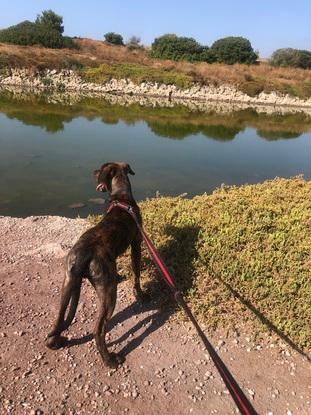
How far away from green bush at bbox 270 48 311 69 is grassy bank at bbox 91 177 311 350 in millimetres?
75266

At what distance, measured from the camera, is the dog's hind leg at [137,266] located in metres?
5.45

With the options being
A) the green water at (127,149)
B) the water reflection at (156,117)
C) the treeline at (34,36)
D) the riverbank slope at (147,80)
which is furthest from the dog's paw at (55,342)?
the treeline at (34,36)

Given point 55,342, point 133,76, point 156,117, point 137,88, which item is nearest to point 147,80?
point 137,88

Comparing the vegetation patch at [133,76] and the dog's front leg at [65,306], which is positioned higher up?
the vegetation patch at [133,76]

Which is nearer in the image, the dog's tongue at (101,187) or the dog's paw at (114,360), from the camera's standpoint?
the dog's paw at (114,360)

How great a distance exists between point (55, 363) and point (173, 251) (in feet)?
8.66

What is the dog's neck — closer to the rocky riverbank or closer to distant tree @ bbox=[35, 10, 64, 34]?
the rocky riverbank

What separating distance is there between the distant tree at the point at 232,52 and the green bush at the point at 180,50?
5.84 ft

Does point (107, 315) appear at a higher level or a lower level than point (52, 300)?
higher

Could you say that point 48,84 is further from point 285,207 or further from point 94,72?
point 285,207

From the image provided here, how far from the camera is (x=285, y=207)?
7168 millimetres

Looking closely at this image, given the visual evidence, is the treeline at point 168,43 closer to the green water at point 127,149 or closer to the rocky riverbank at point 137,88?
the rocky riverbank at point 137,88

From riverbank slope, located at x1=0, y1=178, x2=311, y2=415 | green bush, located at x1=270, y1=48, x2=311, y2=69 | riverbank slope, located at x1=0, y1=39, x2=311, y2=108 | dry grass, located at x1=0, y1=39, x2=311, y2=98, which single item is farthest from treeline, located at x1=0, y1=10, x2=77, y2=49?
riverbank slope, located at x1=0, y1=178, x2=311, y2=415

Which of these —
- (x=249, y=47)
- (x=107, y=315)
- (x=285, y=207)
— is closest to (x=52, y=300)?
(x=107, y=315)
